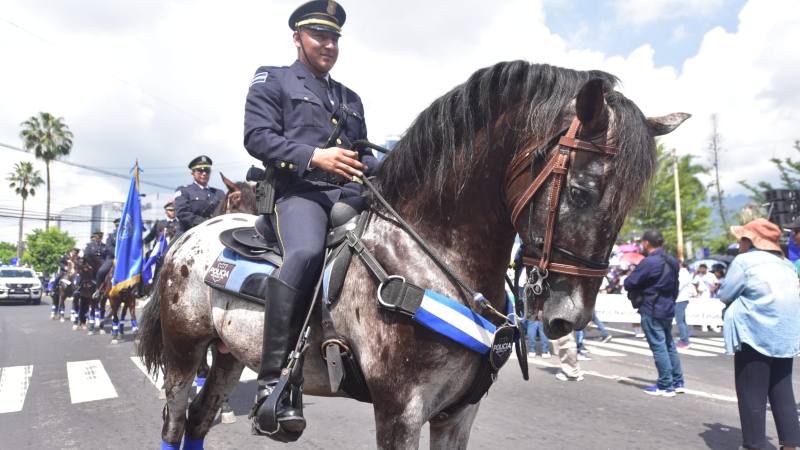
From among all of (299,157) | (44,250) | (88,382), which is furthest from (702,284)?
(44,250)

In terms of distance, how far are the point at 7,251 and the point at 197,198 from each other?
98.0 metres

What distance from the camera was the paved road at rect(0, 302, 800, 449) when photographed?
518 centimetres

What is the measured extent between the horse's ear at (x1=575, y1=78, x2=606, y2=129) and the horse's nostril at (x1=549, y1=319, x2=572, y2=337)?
783 millimetres

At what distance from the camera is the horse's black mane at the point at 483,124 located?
212 centimetres

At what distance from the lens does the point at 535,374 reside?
887 cm

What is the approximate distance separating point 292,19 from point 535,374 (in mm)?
7574

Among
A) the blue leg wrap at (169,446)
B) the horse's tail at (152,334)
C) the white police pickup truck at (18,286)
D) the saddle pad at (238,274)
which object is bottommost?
the white police pickup truck at (18,286)

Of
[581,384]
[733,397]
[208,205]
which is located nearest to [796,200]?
[733,397]

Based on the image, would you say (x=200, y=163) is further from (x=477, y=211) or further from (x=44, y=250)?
(x=44, y=250)

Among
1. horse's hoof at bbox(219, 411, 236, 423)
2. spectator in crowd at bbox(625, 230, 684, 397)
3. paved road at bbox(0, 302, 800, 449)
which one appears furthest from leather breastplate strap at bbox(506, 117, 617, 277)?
spectator in crowd at bbox(625, 230, 684, 397)

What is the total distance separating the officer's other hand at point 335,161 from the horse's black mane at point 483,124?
23 centimetres

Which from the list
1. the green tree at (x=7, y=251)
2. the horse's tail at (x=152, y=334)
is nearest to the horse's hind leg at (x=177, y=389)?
the horse's tail at (x=152, y=334)

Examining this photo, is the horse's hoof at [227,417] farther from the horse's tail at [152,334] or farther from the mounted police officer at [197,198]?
the mounted police officer at [197,198]

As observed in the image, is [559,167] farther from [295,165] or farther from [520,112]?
[295,165]
